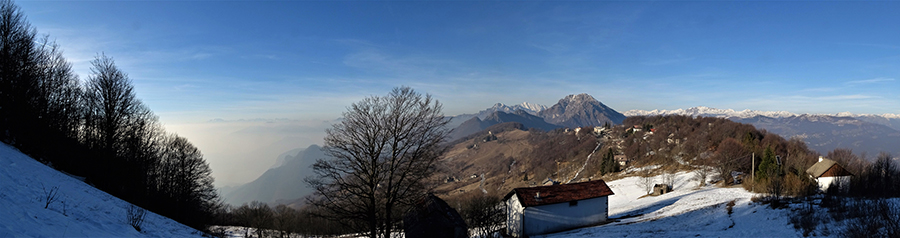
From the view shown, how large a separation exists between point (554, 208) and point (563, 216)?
1309mm

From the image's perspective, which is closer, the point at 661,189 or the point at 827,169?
the point at 827,169

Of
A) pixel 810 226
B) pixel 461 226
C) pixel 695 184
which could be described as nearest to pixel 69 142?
pixel 461 226

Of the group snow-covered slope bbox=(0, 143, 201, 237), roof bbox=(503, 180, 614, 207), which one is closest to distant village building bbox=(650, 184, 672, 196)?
roof bbox=(503, 180, 614, 207)

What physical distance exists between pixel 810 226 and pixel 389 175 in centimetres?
1732

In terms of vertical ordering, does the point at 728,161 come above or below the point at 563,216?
above

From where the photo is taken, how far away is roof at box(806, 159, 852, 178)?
3416 centimetres

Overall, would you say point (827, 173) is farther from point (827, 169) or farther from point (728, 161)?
point (728, 161)

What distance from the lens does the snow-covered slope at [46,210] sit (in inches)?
267

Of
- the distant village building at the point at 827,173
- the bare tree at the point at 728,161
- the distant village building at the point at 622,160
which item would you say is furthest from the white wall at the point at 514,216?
the distant village building at the point at 622,160

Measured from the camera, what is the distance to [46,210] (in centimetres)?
825

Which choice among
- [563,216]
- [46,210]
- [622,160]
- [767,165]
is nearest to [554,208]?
[563,216]

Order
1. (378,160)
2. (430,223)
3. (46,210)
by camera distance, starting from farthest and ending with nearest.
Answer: (430,223), (378,160), (46,210)

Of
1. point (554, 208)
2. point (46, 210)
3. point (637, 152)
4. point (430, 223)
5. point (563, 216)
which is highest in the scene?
point (46, 210)

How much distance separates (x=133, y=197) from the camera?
22.7 m
